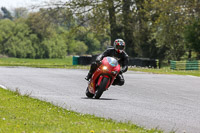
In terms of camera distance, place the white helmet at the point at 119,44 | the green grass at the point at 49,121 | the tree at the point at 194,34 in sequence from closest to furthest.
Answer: the green grass at the point at 49,121, the white helmet at the point at 119,44, the tree at the point at 194,34

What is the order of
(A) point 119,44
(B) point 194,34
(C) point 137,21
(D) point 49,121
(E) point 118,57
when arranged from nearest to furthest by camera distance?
(D) point 49,121
(A) point 119,44
(E) point 118,57
(B) point 194,34
(C) point 137,21

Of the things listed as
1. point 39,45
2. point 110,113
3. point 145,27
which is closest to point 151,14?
point 145,27

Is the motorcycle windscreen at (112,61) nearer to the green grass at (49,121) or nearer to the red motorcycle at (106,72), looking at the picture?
the red motorcycle at (106,72)

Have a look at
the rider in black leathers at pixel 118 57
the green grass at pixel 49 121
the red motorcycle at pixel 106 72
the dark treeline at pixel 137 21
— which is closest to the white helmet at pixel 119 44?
the rider in black leathers at pixel 118 57

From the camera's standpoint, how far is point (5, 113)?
10.3m

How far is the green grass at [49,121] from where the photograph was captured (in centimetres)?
827

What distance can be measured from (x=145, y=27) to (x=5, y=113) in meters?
45.2

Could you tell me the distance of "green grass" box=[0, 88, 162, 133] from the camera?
8.27 meters

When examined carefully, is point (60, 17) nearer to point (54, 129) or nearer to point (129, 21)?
point (129, 21)

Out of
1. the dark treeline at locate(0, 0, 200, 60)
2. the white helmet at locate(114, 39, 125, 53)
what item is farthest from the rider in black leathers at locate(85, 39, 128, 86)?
the dark treeline at locate(0, 0, 200, 60)

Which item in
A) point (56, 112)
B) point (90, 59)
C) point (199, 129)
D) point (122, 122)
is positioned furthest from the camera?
point (90, 59)

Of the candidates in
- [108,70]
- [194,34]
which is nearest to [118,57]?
[108,70]

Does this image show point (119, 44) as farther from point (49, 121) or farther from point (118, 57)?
point (49, 121)

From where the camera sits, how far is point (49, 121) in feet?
30.6
